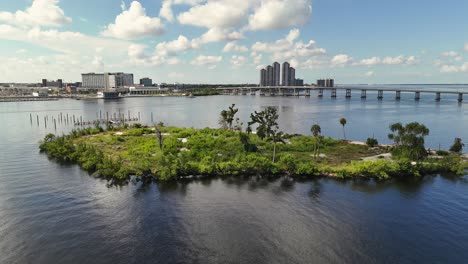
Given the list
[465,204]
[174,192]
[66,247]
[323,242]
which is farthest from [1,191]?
[465,204]

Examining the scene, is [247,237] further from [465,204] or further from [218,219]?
[465,204]

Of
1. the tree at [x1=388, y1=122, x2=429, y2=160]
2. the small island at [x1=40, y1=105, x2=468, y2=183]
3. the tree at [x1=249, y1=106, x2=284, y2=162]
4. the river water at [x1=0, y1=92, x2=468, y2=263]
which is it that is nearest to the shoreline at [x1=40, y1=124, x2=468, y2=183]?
the small island at [x1=40, y1=105, x2=468, y2=183]

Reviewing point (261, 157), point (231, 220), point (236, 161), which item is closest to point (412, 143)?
point (261, 157)

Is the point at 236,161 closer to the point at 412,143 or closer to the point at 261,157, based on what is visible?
the point at 261,157

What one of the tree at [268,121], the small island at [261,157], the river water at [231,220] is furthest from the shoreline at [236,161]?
the tree at [268,121]

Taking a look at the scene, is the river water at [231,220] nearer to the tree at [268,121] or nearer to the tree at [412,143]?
the tree at [412,143]

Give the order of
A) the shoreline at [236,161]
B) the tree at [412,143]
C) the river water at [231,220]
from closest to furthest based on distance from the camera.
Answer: the river water at [231,220] < the shoreline at [236,161] < the tree at [412,143]

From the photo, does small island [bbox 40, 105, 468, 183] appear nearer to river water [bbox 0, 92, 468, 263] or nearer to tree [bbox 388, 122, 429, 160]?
tree [bbox 388, 122, 429, 160]
